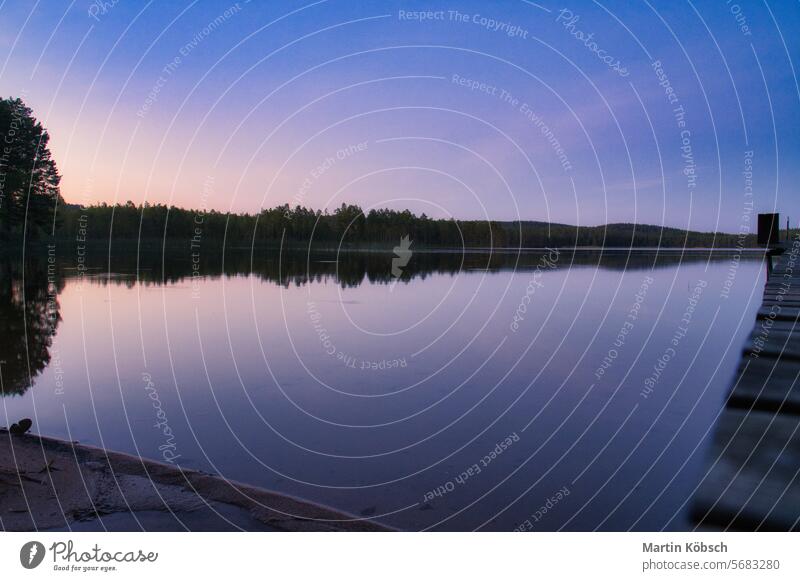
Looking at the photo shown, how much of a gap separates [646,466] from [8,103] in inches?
1954

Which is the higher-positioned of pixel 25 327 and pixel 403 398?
pixel 25 327

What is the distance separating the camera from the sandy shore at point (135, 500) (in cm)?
595

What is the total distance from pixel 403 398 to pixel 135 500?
20.1 feet

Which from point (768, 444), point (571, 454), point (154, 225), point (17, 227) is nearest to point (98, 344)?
point (571, 454)

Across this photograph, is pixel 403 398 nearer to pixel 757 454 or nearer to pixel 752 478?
pixel 757 454

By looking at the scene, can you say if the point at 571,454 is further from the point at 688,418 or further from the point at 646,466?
the point at 688,418

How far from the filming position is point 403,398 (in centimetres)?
1167
